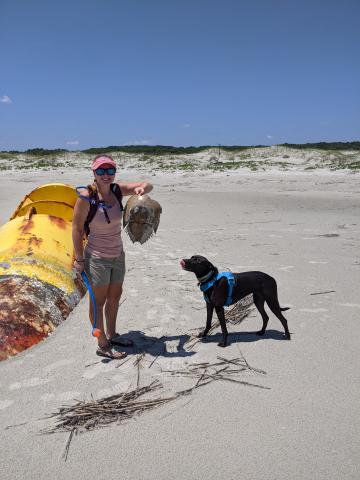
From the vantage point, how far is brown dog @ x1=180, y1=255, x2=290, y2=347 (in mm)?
3420

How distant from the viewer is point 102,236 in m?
3.21

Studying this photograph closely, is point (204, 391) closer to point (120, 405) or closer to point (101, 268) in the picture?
point (120, 405)

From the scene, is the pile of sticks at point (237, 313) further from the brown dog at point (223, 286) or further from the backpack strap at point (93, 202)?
the backpack strap at point (93, 202)

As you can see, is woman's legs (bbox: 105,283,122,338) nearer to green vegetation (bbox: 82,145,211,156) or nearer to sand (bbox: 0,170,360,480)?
sand (bbox: 0,170,360,480)

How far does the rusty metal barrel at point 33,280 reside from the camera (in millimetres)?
3439

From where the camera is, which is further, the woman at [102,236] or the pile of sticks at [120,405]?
the woman at [102,236]

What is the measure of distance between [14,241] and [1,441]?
236cm

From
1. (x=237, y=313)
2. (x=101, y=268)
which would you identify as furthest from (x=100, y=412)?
(x=237, y=313)

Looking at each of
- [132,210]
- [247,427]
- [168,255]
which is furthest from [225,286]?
[168,255]

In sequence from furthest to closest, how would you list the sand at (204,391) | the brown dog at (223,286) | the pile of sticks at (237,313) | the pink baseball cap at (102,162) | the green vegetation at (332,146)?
the green vegetation at (332,146)
the pile of sticks at (237,313)
the brown dog at (223,286)
the pink baseball cap at (102,162)
the sand at (204,391)

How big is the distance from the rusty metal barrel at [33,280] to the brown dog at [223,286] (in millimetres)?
1363

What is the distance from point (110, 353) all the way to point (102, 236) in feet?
3.17

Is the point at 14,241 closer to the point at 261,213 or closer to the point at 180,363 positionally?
the point at 180,363

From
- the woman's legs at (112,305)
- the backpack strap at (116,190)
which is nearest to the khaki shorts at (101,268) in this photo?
the woman's legs at (112,305)
